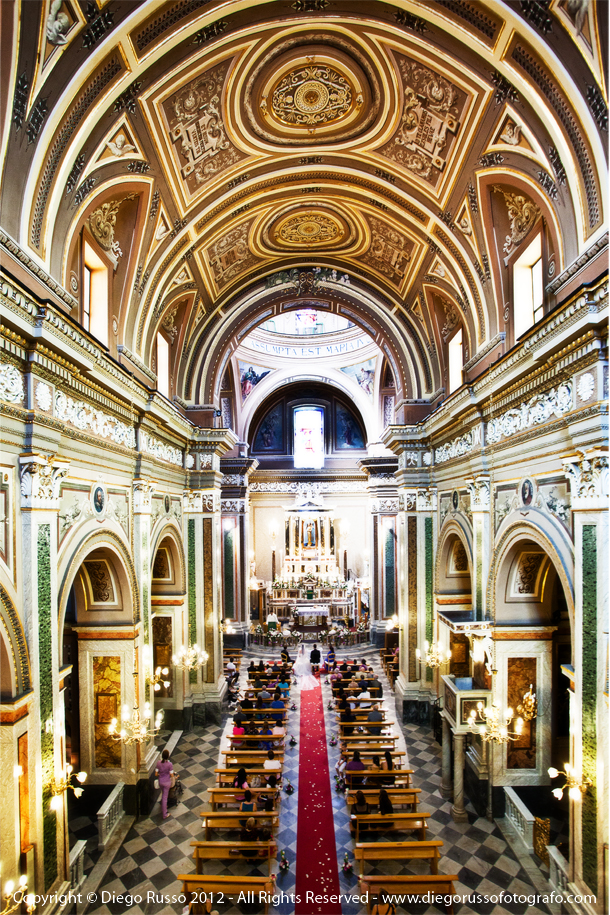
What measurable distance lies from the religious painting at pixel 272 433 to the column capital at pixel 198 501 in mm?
13889

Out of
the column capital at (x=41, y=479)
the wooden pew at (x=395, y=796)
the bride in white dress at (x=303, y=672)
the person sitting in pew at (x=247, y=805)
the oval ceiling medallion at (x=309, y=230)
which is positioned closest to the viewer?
the column capital at (x=41, y=479)

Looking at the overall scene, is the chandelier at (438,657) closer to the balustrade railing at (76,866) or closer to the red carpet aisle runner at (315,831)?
the red carpet aisle runner at (315,831)

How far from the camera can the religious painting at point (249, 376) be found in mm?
25375

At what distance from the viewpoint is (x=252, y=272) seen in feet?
49.6

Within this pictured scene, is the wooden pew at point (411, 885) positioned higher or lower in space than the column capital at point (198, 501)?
lower

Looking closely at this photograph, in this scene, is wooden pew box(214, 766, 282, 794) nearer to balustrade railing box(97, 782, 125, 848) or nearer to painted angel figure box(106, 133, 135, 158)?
balustrade railing box(97, 782, 125, 848)

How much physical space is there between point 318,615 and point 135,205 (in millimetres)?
19414

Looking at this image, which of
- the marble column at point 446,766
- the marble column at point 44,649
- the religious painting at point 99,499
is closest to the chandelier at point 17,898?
the marble column at point 44,649

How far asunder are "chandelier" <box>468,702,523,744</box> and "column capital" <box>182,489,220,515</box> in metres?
8.70

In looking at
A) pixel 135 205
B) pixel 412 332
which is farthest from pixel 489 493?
pixel 135 205

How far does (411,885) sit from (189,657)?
7.58 m

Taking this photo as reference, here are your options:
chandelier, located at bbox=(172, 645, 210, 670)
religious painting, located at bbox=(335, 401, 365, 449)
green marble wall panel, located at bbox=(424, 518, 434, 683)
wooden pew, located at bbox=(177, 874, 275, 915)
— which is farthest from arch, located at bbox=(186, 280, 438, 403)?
religious painting, located at bbox=(335, 401, 365, 449)

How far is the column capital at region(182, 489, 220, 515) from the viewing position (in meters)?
14.8

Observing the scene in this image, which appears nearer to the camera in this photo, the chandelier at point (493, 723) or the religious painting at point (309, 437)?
the chandelier at point (493, 723)
